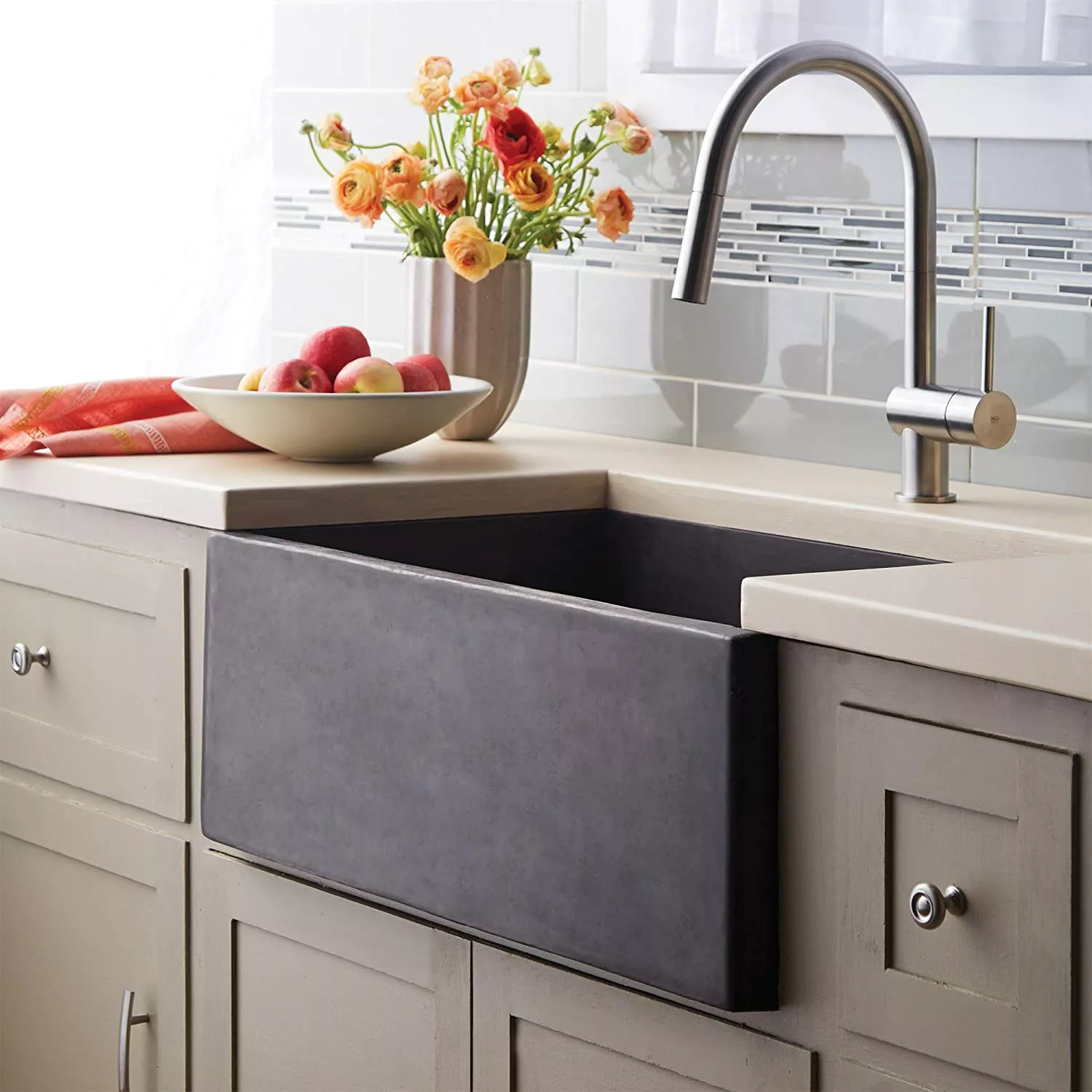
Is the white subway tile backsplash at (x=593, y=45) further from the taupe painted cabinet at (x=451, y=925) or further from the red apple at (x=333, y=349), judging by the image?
the taupe painted cabinet at (x=451, y=925)

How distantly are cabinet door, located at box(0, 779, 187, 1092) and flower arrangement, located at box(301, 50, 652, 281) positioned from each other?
0.67 meters

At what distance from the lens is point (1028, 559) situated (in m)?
1.29

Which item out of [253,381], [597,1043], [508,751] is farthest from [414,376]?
[597,1043]

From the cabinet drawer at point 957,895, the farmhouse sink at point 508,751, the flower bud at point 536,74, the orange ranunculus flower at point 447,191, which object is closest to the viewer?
the cabinet drawer at point 957,895

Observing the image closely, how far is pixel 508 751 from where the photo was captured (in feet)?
4.15

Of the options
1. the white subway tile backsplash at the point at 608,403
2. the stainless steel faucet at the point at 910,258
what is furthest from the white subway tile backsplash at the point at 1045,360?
the white subway tile backsplash at the point at 608,403

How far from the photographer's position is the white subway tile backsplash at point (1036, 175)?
160cm

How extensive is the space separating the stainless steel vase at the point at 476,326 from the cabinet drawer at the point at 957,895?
90 cm

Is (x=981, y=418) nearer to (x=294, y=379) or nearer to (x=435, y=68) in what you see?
(x=294, y=379)

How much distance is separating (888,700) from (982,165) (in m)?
0.75

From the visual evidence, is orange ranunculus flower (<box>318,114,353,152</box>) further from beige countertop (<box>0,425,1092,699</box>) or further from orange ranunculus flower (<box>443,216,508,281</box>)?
beige countertop (<box>0,425,1092,699</box>)

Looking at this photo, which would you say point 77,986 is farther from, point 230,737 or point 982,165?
point 982,165

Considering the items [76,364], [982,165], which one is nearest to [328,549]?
[982,165]

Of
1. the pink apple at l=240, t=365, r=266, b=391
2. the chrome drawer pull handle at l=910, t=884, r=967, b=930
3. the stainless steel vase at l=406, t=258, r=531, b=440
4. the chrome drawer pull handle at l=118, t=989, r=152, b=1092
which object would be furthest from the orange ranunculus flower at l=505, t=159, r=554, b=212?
the chrome drawer pull handle at l=910, t=884, r=967, b=930
